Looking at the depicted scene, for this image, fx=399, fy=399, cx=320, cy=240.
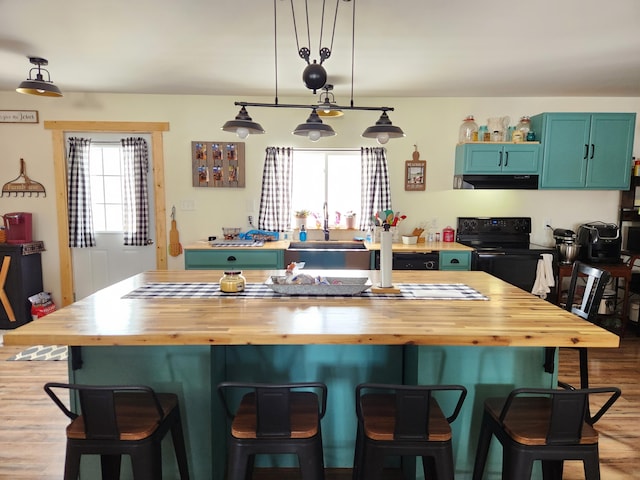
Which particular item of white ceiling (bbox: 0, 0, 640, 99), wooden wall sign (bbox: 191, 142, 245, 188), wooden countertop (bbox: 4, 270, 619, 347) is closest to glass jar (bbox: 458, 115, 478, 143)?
white ceiling (bbox: 0, 0, 640, 99)

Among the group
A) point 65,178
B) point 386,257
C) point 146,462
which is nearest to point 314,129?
point 386,257

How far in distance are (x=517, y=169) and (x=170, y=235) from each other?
370 cm

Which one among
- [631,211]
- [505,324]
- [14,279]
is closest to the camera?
[505,324]

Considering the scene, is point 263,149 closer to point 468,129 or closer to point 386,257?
point 468,129

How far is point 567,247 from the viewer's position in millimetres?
3922

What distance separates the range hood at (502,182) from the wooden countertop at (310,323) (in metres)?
2.33

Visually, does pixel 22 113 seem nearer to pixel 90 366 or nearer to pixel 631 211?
pixel 90 366

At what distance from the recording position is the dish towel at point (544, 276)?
12.3 feet

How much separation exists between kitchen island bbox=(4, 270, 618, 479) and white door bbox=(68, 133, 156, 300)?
8.46 feet

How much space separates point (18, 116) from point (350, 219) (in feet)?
12.1

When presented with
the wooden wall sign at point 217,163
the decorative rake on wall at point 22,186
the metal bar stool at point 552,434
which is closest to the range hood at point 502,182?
the wooden wall sign at point 217,163

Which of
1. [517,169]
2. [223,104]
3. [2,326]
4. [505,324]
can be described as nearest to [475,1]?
[505,324]

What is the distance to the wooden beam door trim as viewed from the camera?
4246 mm

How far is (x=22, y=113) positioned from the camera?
165 inches
